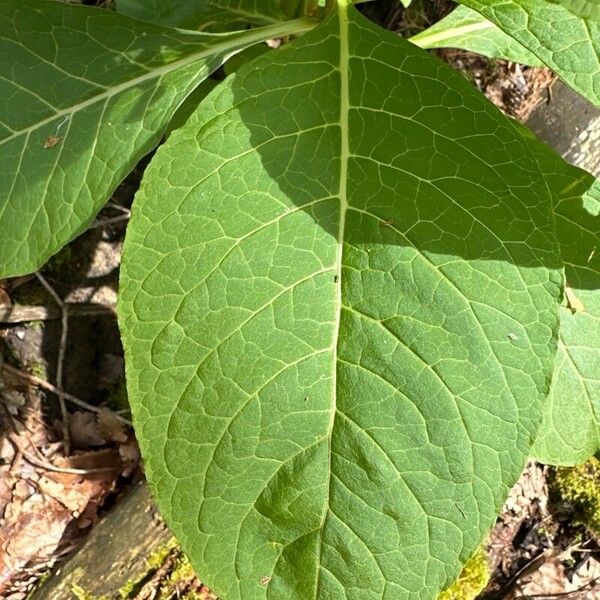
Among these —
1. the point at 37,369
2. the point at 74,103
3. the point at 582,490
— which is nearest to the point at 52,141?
the point at 74,103

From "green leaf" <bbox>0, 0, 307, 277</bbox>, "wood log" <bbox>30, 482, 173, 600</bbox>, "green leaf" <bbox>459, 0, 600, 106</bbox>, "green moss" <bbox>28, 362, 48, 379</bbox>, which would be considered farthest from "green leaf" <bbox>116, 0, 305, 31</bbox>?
"wood log" <bbox>30, 482, 173, 600</bbox>

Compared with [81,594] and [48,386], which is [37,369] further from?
[81,594]

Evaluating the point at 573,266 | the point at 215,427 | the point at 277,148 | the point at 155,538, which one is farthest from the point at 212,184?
the point at 155,538

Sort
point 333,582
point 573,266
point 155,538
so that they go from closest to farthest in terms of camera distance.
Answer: point 333,582 → point 573,266 → point 155,538

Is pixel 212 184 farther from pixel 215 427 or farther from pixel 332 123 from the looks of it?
pixel 215 427

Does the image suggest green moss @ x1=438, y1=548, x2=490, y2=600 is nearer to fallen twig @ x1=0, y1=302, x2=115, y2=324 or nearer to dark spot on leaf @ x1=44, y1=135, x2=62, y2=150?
fallen twig @ x1=0, y1=302, x2=115, y2=324
